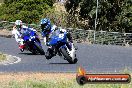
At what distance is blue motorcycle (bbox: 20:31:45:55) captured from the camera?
24.4m

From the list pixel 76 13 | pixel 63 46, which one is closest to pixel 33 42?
pixel 63 46

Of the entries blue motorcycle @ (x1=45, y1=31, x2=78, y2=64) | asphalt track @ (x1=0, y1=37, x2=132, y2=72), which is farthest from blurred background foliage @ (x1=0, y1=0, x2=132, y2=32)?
blue motorcycle @ (x1=45, y1=31, x2=78, y2=64)

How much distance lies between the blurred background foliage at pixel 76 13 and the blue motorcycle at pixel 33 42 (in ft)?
57.2

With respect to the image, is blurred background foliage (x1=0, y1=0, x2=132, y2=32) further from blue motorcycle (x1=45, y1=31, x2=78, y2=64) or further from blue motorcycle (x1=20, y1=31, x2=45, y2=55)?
blue motorcycle (x1=45, y1=31, x2=78, y2=64)

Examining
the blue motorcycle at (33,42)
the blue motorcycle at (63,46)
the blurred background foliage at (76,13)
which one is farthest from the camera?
the blurred background foliage at (76,13)

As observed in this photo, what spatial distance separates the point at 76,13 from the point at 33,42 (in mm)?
22685

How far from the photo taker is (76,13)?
46.8m

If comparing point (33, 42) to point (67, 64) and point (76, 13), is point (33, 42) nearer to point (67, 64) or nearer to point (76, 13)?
point (67, 64)

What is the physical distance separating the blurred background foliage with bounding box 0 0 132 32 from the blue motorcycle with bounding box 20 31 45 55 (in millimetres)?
17426

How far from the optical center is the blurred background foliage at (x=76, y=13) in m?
42.1

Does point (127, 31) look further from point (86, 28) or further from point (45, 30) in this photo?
point (45, 30)

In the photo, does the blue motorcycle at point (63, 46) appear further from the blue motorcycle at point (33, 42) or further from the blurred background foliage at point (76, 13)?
the blurred background foliage at point (76, 13)

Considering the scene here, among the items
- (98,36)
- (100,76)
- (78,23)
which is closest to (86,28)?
(78,23)

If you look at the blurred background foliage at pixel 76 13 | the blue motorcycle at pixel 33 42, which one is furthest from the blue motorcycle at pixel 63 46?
the blurred background foliage at pixel 76 13
